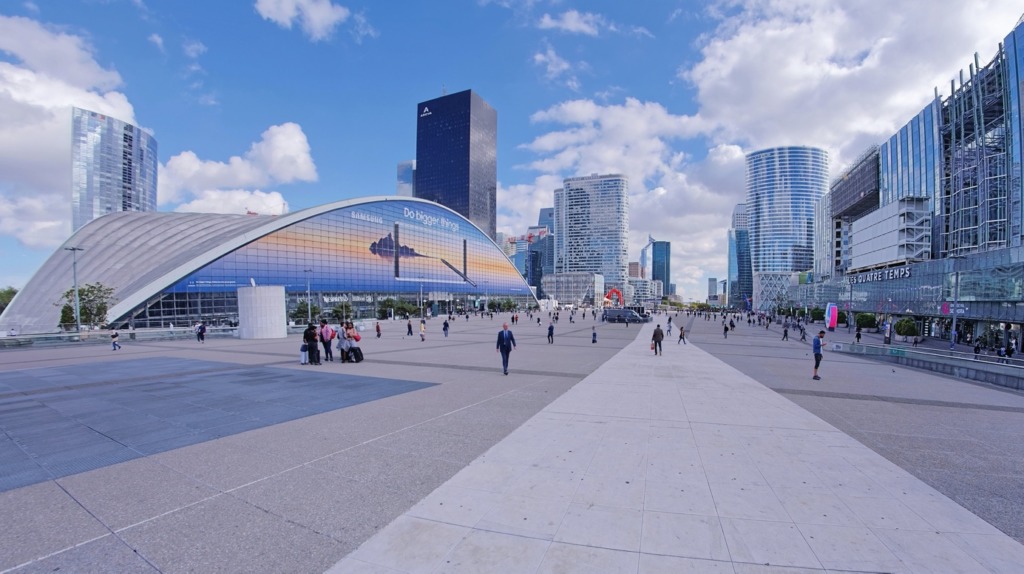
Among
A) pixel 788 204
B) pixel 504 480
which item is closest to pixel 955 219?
pixel 504 480

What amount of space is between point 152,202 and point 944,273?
226 m

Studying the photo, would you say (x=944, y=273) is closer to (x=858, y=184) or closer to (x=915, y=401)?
(x=915, y=401)

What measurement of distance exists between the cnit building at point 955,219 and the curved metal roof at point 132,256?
257 feet

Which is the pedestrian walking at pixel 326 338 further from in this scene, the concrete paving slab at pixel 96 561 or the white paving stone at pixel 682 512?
the concrete paving slab at pixel 96 561

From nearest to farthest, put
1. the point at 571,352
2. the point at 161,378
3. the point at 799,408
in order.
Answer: the point at 799,408
the point at 161,378
the point at 571,352

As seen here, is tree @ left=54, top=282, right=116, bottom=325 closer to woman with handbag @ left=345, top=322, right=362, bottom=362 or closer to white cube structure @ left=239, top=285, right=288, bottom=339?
white cube structure @ left=239, top=285, right=288, bottom=339

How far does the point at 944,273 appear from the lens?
140 feet

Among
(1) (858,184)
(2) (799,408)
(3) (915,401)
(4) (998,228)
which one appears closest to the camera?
(2) (799,408)

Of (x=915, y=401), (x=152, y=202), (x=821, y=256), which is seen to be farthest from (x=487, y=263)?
(x=152, y=202)

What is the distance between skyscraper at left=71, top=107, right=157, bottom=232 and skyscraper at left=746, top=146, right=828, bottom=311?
24252 cm

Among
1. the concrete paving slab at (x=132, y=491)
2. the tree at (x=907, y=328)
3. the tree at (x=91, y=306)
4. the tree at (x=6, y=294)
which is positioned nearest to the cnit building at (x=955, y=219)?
the tree at (x=907, y=328)

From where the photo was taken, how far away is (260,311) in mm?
28281

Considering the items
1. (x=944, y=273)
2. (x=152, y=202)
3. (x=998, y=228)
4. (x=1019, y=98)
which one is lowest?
(x=944, y=273)

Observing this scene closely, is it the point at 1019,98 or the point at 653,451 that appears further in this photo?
the point at 1019,98
